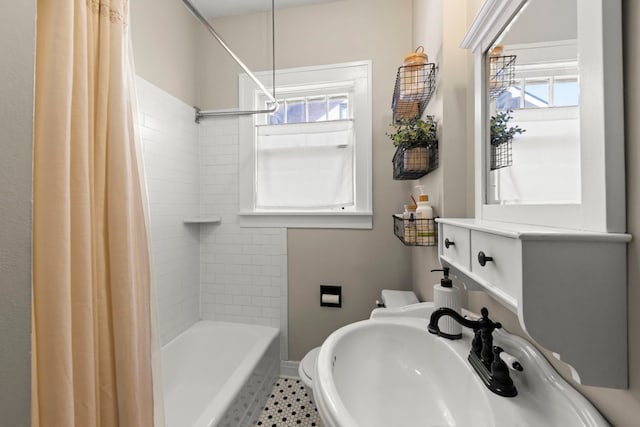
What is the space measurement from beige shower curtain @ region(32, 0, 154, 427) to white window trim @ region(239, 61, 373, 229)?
1.24 m

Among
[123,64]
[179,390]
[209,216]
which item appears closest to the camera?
[123,64]

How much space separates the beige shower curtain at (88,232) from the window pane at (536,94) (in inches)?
43.6

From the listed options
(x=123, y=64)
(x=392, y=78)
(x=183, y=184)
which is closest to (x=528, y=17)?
(x=123, y=64)

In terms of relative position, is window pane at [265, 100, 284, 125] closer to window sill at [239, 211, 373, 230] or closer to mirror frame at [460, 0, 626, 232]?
window sill at [239, 211, 373, 230]

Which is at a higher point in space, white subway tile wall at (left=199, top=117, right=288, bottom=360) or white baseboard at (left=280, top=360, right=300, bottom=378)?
white subway tile wall at (left=199, top=117, right=288, bottom=360)

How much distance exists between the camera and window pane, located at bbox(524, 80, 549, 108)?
639 mm

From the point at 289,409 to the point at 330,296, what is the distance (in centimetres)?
72

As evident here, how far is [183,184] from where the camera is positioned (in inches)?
81.4

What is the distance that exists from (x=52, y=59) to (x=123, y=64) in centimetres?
21

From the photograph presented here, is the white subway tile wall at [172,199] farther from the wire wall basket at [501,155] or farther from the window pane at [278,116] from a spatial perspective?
the wire wall basket at [501,155]

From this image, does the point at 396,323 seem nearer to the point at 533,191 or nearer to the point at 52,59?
the point at 533,191

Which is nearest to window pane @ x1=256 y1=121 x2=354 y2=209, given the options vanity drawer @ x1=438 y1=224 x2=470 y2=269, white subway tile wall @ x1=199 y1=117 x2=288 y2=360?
white subway tile wall @ x1=199 y1=117 x2=288 y2=360

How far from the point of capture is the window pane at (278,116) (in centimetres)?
218

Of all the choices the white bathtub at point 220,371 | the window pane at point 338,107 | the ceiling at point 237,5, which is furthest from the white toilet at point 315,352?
the ceiling at point 237,5
